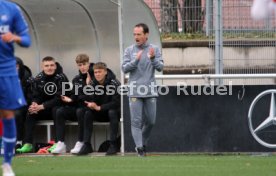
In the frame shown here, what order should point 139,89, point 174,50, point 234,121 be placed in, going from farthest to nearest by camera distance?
point 174,50, point 234,121, point 139,89

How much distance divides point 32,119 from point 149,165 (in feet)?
12.0

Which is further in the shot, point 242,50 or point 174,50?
point 174,50

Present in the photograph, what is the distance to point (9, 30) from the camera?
9203mm

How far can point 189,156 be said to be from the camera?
1279cm

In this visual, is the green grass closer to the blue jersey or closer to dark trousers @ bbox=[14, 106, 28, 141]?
dark trousers @ bbox=[14, 106, 28, 141]

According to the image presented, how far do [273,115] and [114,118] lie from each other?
2.48 m

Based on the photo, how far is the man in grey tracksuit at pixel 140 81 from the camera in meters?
12.6

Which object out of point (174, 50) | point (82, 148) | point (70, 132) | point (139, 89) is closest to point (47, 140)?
point (70, 132)

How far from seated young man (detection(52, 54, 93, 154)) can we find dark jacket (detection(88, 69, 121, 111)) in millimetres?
242

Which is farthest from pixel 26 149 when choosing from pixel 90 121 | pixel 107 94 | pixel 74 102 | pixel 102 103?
pixel 107 94

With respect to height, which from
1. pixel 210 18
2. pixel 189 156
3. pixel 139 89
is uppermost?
pixel 210 18

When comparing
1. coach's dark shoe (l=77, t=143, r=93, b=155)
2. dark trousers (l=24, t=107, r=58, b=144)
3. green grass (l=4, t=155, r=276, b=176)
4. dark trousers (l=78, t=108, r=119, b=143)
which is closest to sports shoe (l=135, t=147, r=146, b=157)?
green grass (l=4, t=155, r=276, b=176)

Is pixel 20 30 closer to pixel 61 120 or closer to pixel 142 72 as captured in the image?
pixel 142 72

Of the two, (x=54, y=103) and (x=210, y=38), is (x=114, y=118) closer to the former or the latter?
(x=54, y=103)
